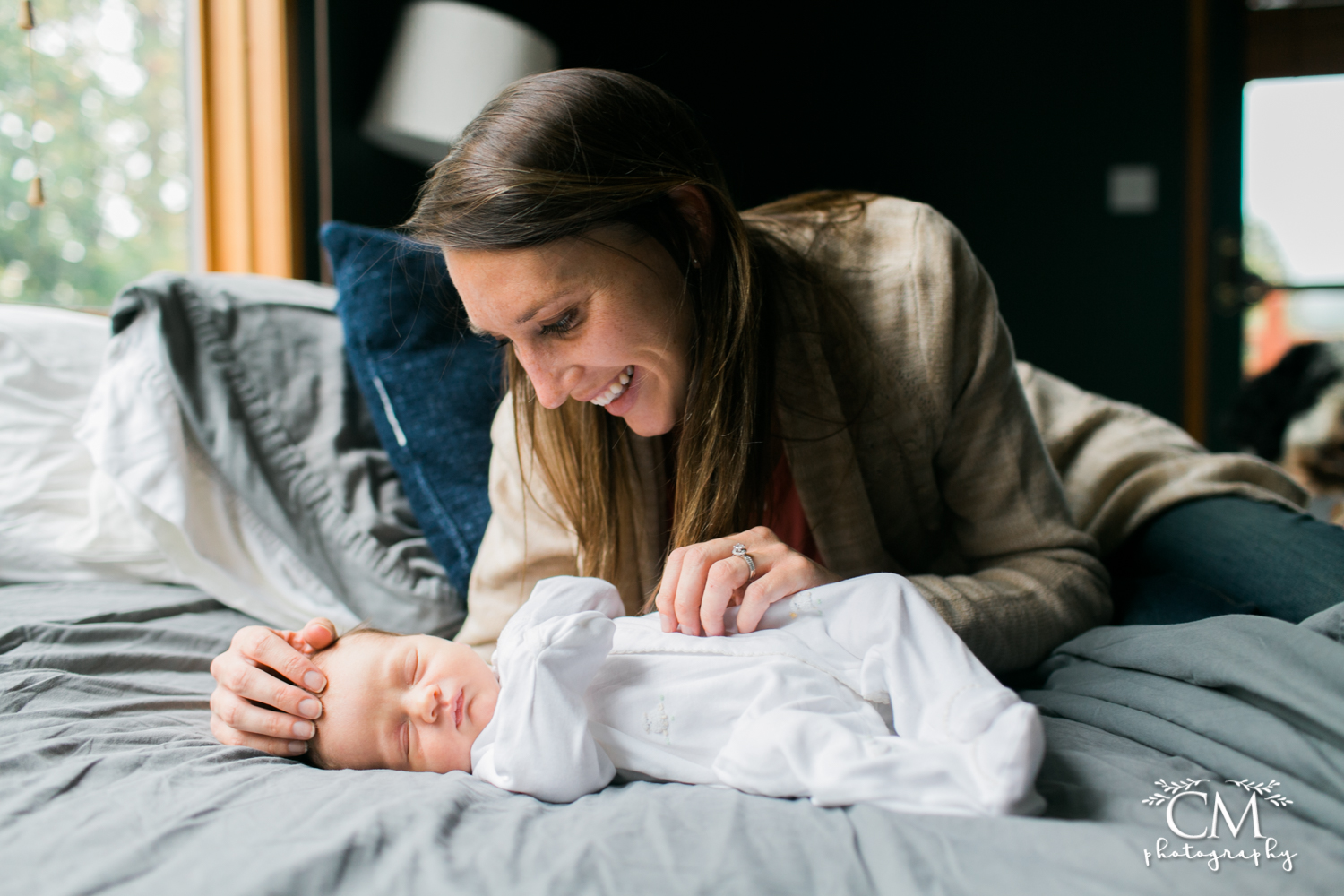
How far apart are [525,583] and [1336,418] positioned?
267 centimetres

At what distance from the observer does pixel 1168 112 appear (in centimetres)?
358

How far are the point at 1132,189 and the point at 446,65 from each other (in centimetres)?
290

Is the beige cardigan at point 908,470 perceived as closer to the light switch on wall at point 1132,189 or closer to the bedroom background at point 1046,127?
→ the bedroom background at point 1046,127

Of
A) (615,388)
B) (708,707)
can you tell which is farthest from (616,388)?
(708,707)

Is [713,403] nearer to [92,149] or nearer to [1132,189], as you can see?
[92,149]

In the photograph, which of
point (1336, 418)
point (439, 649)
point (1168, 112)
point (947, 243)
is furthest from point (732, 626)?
point (1168, 112)

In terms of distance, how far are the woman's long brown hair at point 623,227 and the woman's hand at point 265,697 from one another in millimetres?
365

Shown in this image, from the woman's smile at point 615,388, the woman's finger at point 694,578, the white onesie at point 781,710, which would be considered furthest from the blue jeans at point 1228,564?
the woman's smile at point 615,388

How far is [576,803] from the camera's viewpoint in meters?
0.73

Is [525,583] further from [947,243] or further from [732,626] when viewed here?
[947,243]

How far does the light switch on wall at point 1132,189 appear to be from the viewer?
11.8 ft

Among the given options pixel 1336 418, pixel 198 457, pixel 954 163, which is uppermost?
pixel 954 163

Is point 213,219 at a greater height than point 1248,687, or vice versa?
point 213,219

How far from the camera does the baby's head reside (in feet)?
2.85
